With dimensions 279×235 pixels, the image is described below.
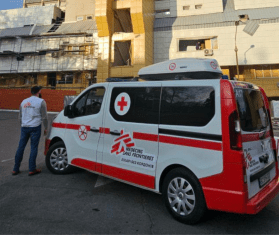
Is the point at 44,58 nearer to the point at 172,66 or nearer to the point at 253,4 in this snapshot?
the point at 253,4

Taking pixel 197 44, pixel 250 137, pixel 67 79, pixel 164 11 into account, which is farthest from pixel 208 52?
pixel 250 137

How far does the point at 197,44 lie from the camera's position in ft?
71.8

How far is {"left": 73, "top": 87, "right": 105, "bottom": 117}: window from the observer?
12.3ft

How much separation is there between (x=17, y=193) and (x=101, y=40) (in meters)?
20.8

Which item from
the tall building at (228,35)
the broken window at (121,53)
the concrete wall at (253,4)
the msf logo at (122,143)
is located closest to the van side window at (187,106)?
the msf logo at (122,143)

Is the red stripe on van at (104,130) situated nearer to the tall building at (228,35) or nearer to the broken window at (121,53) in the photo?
the broken window at (121,53)

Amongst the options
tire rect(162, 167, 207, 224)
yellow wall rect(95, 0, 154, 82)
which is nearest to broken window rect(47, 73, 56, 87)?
yellow wall rect(95, 0, 154, 82)

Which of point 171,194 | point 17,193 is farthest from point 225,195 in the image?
point 17,193

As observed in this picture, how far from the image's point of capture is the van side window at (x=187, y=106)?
2477mm

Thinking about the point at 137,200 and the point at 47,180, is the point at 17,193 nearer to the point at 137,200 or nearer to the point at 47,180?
the point at 47,180

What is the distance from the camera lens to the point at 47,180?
4.07 m

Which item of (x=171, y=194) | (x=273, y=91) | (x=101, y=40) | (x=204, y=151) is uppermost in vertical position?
(x=101, y=40)

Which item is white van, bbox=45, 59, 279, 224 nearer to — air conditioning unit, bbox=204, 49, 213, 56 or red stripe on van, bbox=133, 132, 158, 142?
red stripe on van, bbox=133, 132, 158, 142

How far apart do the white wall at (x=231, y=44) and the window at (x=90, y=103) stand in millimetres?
20023
